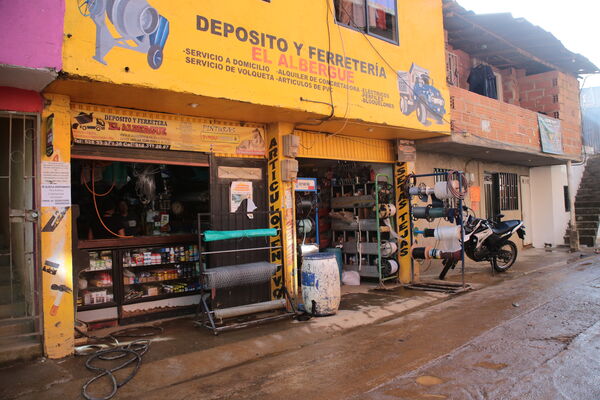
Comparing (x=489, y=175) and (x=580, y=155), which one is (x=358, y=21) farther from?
(x=580, y=155)

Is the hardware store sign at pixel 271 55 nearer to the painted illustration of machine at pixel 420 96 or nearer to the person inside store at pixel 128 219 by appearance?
the painted illustration of machine at pixel 420 96

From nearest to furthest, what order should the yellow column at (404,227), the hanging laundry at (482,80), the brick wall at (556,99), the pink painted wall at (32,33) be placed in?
the pink painted wall at (32,33)
the yellow column at (404,227)
the hanging laundry at (482,80)
the brick wall at (556,99)

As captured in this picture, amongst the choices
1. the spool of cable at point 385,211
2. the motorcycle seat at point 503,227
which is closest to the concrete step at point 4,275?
the spool of cable at point 385,211

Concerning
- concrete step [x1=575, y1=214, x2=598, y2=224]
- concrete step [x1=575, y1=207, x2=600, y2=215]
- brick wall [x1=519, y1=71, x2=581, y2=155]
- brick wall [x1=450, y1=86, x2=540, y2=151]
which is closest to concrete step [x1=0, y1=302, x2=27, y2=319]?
brick wall [x1=450, y1=86, x2=540, y2=151]

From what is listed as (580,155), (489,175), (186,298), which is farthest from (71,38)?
(580,155)

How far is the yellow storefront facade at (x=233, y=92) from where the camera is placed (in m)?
5.45

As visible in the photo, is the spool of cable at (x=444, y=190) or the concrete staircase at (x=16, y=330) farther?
the spool of cable at (x=444, y=190)

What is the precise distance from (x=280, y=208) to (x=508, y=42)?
33.9 ft

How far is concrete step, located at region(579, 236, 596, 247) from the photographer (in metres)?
17.1

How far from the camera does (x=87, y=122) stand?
609 cm

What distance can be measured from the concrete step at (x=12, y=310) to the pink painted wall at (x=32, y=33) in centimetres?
329

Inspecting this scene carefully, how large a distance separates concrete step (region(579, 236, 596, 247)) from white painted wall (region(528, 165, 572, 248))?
2.34 ft

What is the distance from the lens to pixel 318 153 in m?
8.98

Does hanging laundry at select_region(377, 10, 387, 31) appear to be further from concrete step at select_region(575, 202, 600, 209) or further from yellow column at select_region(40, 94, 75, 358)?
concrete step at select_region(575, 202, 600, 209)
